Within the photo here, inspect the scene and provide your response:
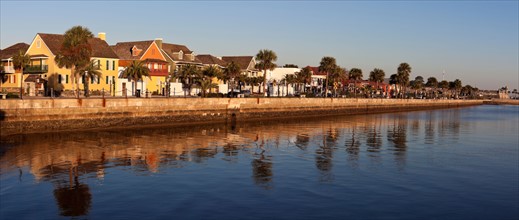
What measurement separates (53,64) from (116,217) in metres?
64.0

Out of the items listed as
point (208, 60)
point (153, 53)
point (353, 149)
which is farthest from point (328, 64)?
point (353, 149)

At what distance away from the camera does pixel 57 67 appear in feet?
253

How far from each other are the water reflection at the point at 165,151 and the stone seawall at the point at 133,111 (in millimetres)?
2018

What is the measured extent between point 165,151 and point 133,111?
19626 mm

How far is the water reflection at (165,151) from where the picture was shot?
28.7 meters

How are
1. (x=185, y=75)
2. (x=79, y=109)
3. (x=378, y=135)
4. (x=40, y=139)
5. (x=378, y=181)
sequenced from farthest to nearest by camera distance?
(x=185, y=75), (x=378, y=135), (x=79, y=109), (x=40, y=139), (x=378, y=181)

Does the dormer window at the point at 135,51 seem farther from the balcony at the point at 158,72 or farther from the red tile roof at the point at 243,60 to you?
the red tile roof at the point at 243,60

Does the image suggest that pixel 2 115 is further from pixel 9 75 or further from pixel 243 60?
pixel 243 60

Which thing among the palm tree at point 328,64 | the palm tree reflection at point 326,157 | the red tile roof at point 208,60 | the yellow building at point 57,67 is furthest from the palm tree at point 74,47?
the palm tree at point 328,64

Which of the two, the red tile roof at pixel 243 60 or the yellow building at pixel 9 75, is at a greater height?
the red tile roof at pixel 243 60

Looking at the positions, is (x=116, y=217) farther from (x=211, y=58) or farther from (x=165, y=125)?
(x=211, y=58)

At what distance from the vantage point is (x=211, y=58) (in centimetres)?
11825

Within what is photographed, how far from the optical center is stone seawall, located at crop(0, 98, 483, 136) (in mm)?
46594

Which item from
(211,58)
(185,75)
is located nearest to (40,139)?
(185,75)
